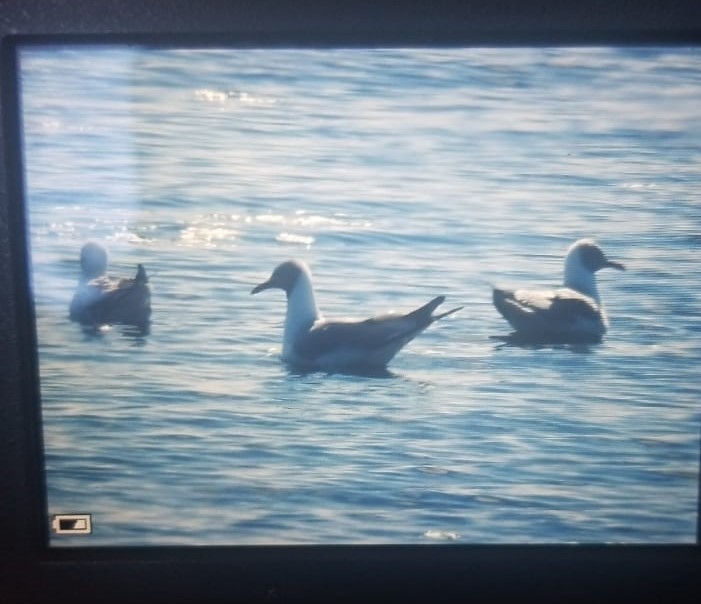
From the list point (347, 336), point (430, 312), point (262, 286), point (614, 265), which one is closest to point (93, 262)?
point (262, 286)

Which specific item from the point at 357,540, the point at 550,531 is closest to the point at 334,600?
the point at 357,540

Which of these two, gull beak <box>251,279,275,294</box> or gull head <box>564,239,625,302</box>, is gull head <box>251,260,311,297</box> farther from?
gull head <box>564,239,625,302</box>

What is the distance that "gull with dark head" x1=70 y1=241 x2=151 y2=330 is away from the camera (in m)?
1.42

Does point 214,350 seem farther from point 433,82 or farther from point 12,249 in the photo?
point 433,82

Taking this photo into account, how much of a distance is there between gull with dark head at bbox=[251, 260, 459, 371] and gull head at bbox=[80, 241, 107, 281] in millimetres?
263

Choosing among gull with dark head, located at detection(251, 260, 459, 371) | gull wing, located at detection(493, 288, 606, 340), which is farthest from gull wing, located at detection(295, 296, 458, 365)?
gull wing, located at detection(493, 288, 606, 340)

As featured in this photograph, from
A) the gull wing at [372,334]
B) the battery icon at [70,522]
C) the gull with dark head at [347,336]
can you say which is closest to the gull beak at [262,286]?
the gull with dark head at [347,336]

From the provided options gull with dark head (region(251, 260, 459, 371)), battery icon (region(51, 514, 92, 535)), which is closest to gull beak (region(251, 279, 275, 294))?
gull with dark head (region(251, 260, 459, 371))

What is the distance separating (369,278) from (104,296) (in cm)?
46

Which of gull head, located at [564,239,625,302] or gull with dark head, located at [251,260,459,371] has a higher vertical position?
gull head, located at [564,239,625,302]

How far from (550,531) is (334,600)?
42 centimetres

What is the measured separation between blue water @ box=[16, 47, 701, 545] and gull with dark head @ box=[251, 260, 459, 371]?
0.02 m

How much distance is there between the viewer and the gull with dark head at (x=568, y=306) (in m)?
1.42

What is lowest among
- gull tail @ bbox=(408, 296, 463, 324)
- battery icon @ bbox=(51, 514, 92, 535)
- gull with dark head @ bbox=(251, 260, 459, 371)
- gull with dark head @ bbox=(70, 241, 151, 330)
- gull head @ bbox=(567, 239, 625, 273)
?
battery icon @ bbox=(51, 514, 92, 535)
